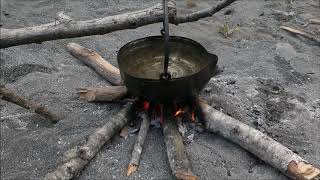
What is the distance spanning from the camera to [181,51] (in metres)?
3.92

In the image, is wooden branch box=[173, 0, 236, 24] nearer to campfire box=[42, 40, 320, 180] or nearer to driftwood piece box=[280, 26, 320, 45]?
campfire box=[42, 40, 320, 180]

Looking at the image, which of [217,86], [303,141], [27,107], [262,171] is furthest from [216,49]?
[27,107]

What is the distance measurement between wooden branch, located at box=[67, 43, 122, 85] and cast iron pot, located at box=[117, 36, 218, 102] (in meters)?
0.43

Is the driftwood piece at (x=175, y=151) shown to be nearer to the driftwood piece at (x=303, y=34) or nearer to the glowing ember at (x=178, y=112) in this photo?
the glowing ember at (x=178, y=112)

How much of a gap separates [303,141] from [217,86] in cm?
107

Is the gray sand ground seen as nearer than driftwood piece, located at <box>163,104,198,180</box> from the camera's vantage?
No

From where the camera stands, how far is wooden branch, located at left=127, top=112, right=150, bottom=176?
3.12m

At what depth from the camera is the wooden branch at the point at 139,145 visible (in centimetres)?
312

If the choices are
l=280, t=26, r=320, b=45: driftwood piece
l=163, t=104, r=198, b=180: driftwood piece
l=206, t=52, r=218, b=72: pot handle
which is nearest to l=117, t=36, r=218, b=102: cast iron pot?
l=206, t=52, r=218, b=72: pot handle

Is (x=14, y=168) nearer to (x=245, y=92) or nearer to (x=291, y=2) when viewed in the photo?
(x=245, y=92)

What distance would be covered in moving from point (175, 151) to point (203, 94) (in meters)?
1.04

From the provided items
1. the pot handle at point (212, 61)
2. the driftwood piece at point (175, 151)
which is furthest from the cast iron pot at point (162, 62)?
the driftwood piece at point (175, 151)

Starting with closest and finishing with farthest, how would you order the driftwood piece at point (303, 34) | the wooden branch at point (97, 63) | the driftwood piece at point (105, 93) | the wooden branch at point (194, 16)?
the driftwood piece at point (105, 93) < the wooden branch at point (194, 16) < the wooden branch at point (97, 63) < the driftwood piece at point (303, 34)

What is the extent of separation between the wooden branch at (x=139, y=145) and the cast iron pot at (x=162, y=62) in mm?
312
